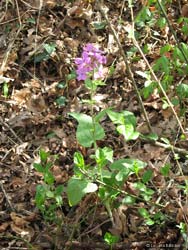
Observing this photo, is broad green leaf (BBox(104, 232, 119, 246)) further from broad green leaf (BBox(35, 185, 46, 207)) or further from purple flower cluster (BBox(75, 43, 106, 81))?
purple flower cluster (BBox(75, 43, 106, 81))

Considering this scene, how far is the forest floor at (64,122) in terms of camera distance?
8.21ft

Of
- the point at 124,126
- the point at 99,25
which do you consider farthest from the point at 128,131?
the point at 99,25

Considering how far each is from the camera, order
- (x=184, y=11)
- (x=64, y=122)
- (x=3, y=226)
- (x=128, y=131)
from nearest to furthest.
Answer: (x=128, y=131) → (x=3, y=226) → (x=64, y=122) → (x=184, y=11)

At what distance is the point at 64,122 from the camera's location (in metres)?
→ 3.20

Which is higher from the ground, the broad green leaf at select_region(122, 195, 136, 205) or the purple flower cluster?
the purple flower cluster

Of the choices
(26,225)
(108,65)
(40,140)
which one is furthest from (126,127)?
(108,65)

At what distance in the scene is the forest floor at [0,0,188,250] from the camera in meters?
2.50

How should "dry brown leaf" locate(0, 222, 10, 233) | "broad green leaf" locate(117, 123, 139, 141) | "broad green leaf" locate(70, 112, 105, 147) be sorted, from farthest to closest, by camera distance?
"dry brown leaf" locate(0, 222, 10, 233), "broad green leaf" locate(70, 112, 105, 147), "broad green leaf" locate(117, 123, 139, 141)

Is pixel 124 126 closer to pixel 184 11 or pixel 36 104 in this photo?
pixel 36 104

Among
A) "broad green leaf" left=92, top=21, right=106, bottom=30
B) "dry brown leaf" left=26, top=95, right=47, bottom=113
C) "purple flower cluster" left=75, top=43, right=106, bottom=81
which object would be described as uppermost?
"purple flower cluster" left=75, top=43, right=106, bottom=81

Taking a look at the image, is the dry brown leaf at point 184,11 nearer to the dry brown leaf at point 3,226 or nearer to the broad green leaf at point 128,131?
the broad green leaf at point 128,131

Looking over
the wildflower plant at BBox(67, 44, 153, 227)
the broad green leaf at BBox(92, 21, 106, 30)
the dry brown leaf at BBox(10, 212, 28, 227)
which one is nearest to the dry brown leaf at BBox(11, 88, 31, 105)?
the broad green leaf at BBox(92, 21, 106, 30)

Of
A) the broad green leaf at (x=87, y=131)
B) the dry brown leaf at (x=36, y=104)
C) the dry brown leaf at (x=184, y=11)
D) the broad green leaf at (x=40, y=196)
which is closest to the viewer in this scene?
the broad green leaf at (x=87, y=131)

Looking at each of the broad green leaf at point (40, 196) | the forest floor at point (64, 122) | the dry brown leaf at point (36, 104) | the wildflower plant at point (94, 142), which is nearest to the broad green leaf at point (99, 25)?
the forest floor at point (64, 122)
